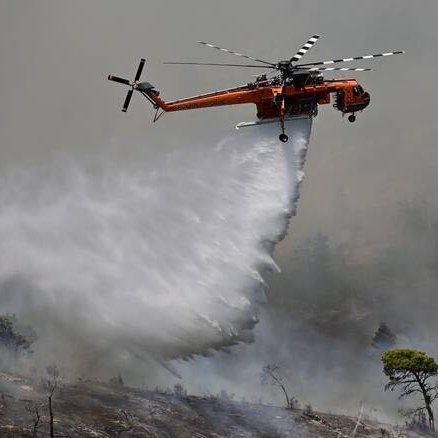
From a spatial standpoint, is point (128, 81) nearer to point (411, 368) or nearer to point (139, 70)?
point (139, 70)

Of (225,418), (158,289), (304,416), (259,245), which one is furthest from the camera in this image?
(304,416)

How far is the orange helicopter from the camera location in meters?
53.3

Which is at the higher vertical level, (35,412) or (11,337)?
(11,337)

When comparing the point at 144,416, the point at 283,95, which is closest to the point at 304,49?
the point at 283,95

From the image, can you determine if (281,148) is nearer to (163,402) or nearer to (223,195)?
(223,195)

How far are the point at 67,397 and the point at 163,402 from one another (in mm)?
10151

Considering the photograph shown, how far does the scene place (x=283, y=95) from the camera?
53.4m

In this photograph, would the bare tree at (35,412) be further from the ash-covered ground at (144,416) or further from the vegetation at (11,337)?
the vegetation at (11,337)

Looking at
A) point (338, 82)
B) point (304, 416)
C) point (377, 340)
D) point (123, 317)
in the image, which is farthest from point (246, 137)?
point (377, 340)

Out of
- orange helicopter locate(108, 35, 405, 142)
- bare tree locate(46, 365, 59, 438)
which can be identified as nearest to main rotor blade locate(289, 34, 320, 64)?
orange helicopter locate(108, 35, 405, 142)

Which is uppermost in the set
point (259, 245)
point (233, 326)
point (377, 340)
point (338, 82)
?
point (377, 340)

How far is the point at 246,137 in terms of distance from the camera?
56.8 m

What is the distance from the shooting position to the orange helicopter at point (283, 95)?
175 ft

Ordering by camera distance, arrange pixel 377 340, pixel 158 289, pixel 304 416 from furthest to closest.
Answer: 1. pixel 377 340
2. pixel 304 416
3. pixel 158 289
